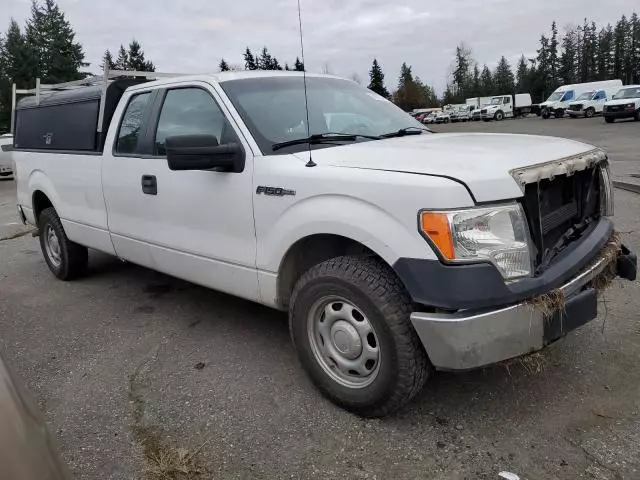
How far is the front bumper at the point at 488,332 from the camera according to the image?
2531 millimetres

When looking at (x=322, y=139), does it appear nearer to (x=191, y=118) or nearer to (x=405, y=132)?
(x=405, y=132)

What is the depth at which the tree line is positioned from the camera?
86.4m

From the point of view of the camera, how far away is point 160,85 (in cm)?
430

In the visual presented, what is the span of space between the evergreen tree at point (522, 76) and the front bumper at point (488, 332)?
9263 cm

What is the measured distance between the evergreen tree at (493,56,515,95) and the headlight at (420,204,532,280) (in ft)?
301

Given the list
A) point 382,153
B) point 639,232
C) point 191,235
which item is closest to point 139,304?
point 191,235

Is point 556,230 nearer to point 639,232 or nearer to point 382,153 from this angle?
point 382,153

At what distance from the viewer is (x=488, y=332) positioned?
8.33 feet

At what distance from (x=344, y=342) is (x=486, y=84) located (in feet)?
315

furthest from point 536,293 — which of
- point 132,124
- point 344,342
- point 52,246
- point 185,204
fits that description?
point 52,246

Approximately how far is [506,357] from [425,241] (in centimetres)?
64

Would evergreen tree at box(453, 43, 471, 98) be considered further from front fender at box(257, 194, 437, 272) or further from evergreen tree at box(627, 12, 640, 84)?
front fender at box(257, 194, 437, 272)

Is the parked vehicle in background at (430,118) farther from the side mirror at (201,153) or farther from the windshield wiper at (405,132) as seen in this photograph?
the side mirror at (201,153)

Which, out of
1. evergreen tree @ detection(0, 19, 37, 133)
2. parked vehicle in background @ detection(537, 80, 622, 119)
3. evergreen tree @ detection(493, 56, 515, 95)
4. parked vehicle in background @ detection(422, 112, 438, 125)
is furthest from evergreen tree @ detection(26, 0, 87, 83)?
evergreen tree @ detection(493, 56, 515, 95)
